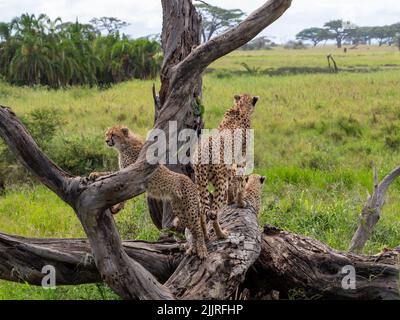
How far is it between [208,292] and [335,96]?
36.3 feet

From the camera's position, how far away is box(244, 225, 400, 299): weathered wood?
14.1 ft

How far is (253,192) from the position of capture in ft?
16.8

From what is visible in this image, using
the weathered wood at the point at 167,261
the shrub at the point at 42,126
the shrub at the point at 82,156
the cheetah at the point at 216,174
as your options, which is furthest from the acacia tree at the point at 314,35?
the weathered wood at the point at 167,261

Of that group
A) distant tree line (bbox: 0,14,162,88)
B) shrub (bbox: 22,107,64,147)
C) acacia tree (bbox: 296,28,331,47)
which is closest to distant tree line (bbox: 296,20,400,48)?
acacia tree (bbox: 296,28,331,47)

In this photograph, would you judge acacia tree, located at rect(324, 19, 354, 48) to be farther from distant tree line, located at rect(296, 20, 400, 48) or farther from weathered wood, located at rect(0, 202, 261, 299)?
weathered wood, located at rect(0, 202, 261, 299)

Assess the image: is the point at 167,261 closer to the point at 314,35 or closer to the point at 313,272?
the point at 313,272

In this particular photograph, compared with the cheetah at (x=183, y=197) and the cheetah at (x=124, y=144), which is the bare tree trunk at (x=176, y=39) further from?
the cheetah at (x=183, y=197)

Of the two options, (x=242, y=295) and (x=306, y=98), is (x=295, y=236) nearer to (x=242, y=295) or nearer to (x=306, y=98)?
(x=242, y=295)

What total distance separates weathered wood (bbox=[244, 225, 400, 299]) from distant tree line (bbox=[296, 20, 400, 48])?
144 feet

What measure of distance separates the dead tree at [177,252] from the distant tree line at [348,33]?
43.9 m

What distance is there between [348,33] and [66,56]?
3462 cm

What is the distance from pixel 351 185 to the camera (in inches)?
303

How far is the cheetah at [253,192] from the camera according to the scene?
4945 mm

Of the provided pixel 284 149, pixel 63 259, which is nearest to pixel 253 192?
pixel 63 259
